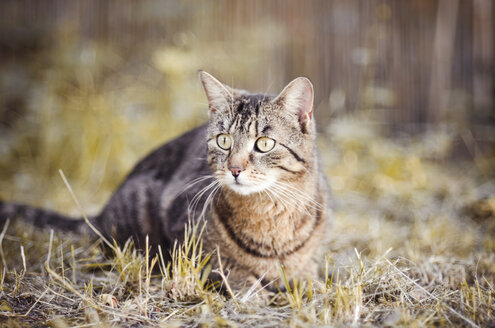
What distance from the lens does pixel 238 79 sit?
12.8ft

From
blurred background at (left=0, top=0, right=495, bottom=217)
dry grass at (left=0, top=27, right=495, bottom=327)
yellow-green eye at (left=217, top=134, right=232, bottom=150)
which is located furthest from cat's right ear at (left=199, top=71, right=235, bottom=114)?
blurred background at (left=0, top=0, right=495, bottom=217)

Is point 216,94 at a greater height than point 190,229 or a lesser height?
greater

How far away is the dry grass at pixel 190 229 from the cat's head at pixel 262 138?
346 millimetres

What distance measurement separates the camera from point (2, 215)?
92.5 inches

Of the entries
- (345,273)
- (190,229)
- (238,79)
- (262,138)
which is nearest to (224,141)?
(262,138)

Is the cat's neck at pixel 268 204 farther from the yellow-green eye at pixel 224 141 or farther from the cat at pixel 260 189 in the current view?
the yellow-green eye at pixel 224 141

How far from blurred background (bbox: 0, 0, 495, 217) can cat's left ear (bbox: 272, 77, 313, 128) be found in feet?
5.33

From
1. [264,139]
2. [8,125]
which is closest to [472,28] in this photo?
[264,139]

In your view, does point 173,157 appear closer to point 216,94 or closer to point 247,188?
point 216,94

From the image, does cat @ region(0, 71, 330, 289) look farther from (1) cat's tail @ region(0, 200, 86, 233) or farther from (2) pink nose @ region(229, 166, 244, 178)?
(1) cat's tail @ region(0, 200, 86, 233)

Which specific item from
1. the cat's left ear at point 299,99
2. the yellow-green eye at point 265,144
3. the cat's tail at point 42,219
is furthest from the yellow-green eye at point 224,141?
the cat's tail at point 42,219

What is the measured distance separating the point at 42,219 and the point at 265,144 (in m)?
1.39

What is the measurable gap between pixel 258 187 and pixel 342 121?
2.24m

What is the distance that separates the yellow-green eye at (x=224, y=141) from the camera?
1759 mm
